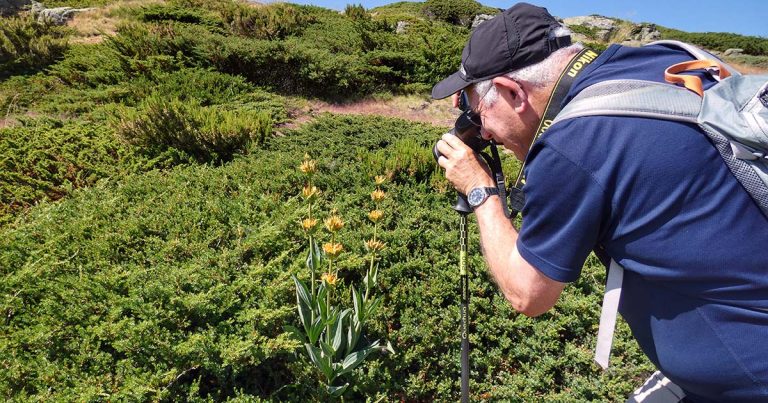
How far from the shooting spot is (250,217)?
3357 millimetres

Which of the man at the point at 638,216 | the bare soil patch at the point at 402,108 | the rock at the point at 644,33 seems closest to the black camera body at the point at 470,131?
the man at the point at 638,216

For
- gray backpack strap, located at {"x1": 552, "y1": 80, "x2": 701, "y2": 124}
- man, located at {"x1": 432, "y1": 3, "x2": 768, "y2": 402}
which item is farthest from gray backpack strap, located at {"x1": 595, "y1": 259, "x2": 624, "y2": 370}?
gray backpack strap, located at {"x1": 552, "y1": 80, "x2": 701, "y2": 124}

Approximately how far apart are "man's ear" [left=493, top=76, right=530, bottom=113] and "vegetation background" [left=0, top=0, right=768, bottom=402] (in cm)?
161

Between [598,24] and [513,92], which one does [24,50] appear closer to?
[513,92]

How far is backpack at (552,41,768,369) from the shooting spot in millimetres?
1057

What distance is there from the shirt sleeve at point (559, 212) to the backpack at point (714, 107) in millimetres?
150

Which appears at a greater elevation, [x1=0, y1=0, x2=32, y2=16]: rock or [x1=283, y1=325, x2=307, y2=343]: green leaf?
[x1=0, y1=0, x2=32, y2=16]: rock

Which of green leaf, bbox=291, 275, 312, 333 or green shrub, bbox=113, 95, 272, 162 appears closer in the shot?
green leaf, bbox=291, 275, 312, 333

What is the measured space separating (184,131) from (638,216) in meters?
4.64

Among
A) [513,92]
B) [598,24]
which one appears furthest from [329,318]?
[598,24]

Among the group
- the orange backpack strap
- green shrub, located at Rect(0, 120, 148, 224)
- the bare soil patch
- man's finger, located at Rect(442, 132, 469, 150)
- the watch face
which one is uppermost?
the orange backpack strap

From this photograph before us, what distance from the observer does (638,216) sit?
1178 mm

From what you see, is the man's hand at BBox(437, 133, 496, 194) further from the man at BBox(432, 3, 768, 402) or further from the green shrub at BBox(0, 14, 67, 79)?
the green shrub at BBox(0, 14, 67, 79)

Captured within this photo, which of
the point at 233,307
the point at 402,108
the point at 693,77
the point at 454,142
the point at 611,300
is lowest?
the point at 402,108
